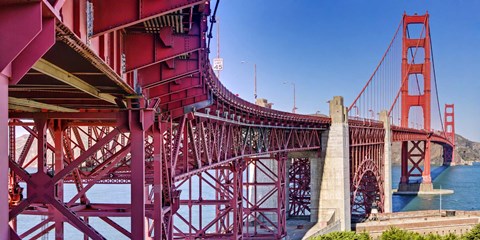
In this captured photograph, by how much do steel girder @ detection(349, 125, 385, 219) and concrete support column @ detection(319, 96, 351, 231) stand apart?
150 inches

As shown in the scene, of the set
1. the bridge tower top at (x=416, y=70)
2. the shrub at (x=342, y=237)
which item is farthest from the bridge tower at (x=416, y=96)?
the shrub at (x=342, y=237)

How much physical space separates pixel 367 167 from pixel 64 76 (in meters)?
45.2

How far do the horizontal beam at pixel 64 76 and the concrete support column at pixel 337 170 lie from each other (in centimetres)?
3195

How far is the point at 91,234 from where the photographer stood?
9.74 meters

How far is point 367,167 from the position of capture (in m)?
51.2

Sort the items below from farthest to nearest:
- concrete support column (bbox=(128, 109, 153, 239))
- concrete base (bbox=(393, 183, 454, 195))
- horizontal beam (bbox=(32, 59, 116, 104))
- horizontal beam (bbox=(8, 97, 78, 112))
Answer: concrete base (bbox=(393, 183, 454, 195)), horizontal beam (bbox=(8, 97, 78, 112)), concrete support column (bbox=(128, 109, 153, 239)), horizontal beam (bbox=(32, 59, 116, 104))

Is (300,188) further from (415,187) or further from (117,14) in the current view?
(415,187)

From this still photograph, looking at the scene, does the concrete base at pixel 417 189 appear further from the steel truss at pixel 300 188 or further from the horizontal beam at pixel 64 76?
the horizontal beam at pixel 64 76

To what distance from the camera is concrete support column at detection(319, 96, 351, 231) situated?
4094 centimetres

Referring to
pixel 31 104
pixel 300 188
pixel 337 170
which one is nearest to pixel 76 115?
pixel 31 104

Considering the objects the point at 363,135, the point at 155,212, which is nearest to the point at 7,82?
the point at 155,212

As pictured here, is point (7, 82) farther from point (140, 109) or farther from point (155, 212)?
point (155, 212)

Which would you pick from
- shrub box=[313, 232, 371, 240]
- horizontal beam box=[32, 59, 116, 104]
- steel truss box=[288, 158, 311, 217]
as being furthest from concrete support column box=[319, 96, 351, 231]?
→ horizontal beam box=[32, 59, 116, 104]

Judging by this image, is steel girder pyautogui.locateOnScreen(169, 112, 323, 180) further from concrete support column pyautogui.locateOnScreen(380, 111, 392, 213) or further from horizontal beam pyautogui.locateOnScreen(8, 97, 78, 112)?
concrete support column pyautogui.locateOnScreen(380, 111, 392, 213)
